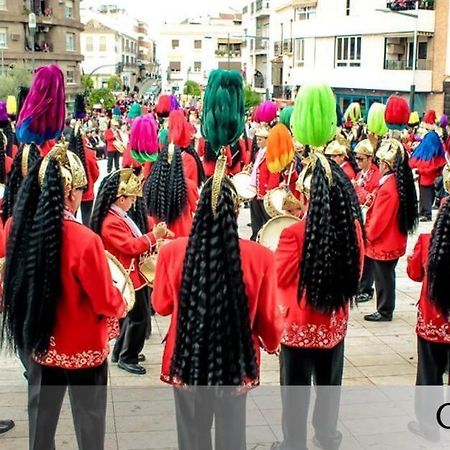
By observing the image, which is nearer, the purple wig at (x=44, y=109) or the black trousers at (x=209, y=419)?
the black trousers at (x=209, y=419)

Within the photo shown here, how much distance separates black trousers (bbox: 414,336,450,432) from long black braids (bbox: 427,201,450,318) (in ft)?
0.91

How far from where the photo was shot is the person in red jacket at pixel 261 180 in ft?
29.1

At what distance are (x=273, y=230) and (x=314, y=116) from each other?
4.06 ft

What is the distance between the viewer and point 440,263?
413 centimetres

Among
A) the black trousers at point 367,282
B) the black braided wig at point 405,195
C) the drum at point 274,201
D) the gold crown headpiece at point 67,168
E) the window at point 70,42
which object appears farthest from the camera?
the window at point 70,42

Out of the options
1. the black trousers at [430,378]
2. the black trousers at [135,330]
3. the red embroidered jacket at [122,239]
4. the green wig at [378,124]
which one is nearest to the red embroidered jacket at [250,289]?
the black trousers at [430,378]

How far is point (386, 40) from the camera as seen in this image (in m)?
35.3

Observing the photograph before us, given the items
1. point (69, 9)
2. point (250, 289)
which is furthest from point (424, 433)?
point (69, 9)

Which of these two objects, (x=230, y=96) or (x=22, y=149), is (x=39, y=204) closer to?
(x=230, y=96)

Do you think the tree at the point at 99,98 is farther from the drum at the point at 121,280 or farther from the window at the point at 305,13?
the drum at the point at 121,280

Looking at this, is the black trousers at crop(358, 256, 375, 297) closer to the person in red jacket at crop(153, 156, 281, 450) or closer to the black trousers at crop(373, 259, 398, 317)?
the black trousers at crop(373, 259, 398, 317)

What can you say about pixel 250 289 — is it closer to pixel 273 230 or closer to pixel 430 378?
pixel 430 378

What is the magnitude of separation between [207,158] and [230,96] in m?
7.06

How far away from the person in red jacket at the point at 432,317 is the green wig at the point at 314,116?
81cm
